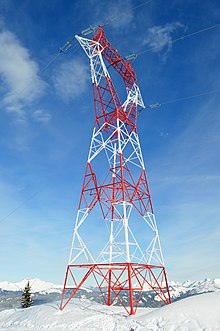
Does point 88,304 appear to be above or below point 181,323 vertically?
above

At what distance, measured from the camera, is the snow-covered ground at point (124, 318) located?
→ 711 inches

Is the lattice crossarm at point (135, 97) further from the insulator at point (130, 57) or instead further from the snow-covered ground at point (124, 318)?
the snow-covered ground at point (124, 318)

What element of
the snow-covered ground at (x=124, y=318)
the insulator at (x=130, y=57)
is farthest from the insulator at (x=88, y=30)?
the snow-covered ground at (x=124, y=318)

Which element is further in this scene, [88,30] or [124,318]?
[88,30]

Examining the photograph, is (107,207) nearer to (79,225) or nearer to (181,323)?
(79,225)

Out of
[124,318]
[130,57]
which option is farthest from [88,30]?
[124,318]

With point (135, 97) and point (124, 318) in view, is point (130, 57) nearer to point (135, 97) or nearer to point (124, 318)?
point (135, 97)

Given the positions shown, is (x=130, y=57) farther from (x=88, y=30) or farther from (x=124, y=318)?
Answer: (x=124, y=318)

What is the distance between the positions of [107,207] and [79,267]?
619cm

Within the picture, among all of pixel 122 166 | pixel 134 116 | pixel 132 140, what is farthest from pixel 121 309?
pixel 134 116

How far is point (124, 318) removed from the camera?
20984 millimetres

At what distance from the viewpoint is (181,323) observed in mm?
18094

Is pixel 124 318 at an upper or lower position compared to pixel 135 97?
lower

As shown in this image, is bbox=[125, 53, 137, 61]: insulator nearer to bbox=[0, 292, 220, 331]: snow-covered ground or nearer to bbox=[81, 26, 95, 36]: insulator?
bbox=[81, 26, 95, 36]: insulator
